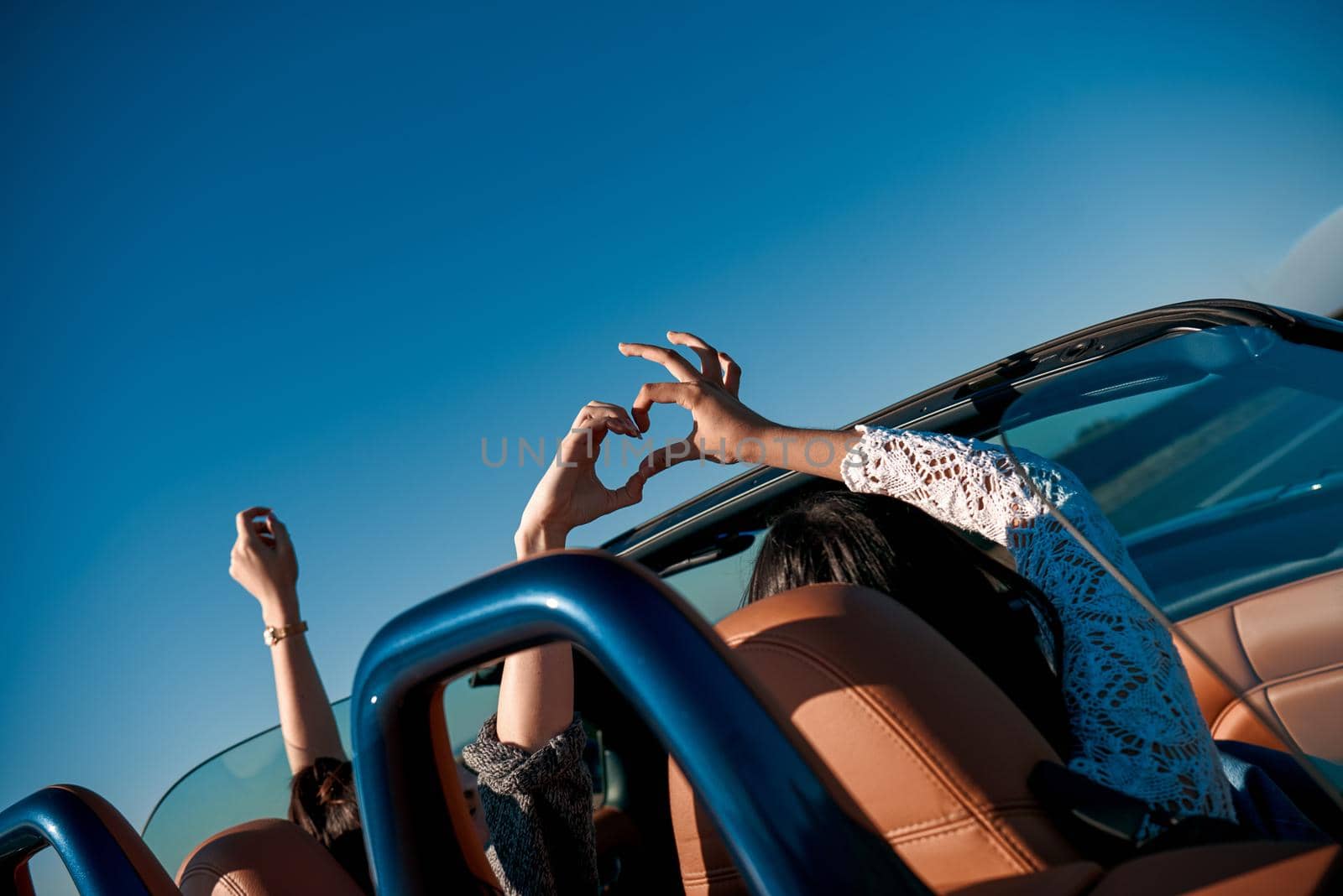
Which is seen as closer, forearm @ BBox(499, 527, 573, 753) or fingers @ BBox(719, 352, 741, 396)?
forearm @ BBox(499, 527, 573, 753)

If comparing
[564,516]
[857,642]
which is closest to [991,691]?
[857,642]

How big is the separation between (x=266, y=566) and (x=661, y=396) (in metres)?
1.64

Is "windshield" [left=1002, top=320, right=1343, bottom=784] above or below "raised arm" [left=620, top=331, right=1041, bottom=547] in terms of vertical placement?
below

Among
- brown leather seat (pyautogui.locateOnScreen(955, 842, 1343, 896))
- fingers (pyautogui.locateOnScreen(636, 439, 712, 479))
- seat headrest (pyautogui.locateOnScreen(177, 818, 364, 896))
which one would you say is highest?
fingers (pyautogui.locateOnScreen(636, 439, 712, 479))

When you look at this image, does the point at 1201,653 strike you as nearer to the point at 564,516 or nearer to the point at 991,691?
the point at 991,691

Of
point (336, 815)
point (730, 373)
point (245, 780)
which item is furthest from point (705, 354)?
point (245, 780)

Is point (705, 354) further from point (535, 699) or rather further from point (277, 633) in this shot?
point (277, 633)

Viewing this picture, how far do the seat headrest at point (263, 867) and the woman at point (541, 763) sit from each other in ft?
0.87

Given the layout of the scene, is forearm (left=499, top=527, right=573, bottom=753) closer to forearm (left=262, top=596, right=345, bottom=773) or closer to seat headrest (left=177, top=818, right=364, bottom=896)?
seat headrest (left=177, top=818, right=364, bottom=896)

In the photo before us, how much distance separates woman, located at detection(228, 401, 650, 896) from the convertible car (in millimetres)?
283

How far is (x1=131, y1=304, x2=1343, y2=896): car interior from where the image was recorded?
797 millimetres

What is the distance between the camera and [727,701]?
711 millimetres

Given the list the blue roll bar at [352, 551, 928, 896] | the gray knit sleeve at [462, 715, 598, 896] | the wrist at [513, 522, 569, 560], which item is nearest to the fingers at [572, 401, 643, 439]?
the wrist at [513, 522, 569, 560]

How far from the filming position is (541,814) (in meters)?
1.57
